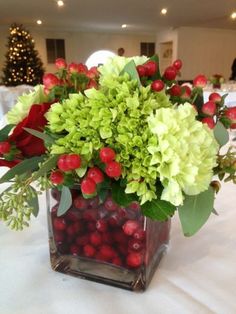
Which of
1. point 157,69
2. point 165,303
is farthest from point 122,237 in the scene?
point 157,69

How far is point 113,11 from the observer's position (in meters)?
5.66

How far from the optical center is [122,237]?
410mm

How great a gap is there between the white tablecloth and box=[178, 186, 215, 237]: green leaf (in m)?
0.14

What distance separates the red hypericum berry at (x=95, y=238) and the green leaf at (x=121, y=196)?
101 mm

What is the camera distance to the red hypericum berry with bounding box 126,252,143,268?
1.35 ft

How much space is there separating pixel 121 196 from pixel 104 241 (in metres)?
0.11

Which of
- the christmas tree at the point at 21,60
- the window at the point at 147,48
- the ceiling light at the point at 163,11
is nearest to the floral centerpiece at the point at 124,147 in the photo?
the christmas tree at the point at 21,60

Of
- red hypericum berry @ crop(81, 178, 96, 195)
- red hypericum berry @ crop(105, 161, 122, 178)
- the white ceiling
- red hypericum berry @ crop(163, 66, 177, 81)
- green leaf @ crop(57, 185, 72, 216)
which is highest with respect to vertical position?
the white ceiling

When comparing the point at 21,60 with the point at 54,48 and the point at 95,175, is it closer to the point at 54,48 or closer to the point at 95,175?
the point at 54,48

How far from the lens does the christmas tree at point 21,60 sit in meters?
5.54

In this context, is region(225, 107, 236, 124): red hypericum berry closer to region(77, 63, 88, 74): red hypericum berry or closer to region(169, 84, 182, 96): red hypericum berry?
region(169, 84, 182, 96): red hypericum berry

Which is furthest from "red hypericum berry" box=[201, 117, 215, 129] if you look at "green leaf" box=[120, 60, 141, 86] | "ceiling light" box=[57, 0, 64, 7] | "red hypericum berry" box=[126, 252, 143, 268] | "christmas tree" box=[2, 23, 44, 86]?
"christmas tree" box=[2, 23, 44, 86]

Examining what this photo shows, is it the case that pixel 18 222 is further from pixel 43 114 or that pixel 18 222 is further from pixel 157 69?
pixel 157 69

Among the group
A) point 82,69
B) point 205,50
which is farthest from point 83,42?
point 82,69
